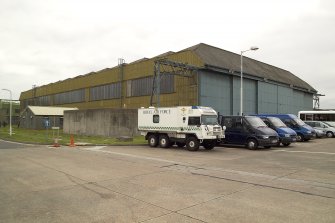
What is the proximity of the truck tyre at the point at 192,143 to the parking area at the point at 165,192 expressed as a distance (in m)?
5.51

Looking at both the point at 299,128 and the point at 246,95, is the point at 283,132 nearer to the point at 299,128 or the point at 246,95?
the point at 299,128

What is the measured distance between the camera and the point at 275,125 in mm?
23297

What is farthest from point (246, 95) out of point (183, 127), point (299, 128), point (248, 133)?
point (183, 127)

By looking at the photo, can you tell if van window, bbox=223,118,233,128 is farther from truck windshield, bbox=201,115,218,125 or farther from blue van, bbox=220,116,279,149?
truck windshield, bbox=201,115,218,125

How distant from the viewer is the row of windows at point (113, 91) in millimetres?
41719

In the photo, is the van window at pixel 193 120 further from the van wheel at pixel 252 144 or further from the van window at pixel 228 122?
the van wheel at pixel 252 144

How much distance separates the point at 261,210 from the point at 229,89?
117 feet

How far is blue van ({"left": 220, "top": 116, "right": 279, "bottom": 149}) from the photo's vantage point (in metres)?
19.9

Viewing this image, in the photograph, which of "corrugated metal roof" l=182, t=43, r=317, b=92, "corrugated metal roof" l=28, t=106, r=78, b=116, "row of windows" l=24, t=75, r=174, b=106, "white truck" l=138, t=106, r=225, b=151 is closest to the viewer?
"white truck" l=138, t=106, r=225, b=151

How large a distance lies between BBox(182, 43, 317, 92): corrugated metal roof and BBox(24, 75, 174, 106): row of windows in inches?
198

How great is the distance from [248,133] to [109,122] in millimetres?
16528

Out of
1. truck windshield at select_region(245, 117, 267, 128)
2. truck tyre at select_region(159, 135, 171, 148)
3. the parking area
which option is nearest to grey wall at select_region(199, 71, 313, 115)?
truck windshield at select_region(245, 117, 267, 128)

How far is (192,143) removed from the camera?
19.0m

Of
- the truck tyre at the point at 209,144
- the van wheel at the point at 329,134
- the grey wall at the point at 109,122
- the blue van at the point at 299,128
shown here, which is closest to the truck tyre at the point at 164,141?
the truck tyre at the point at 209,144
